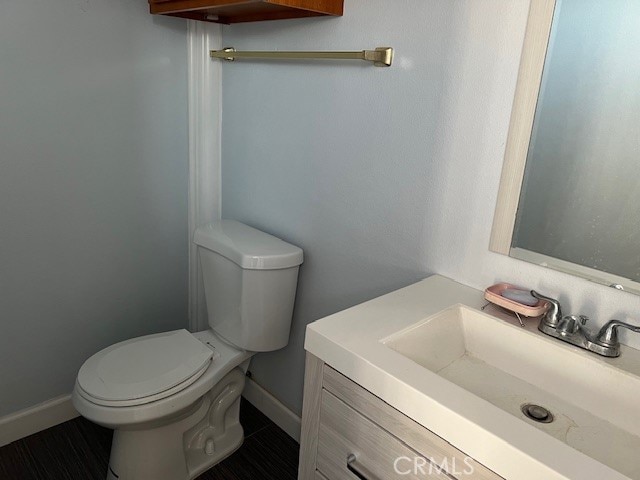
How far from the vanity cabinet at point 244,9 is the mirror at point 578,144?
1.93 ft

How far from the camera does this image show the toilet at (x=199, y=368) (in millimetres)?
1477

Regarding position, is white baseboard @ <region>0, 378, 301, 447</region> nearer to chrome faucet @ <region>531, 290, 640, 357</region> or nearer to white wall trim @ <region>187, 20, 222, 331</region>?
white wall trim @ <region>187, 20, 222, 331</region>

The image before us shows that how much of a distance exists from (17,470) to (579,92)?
6.63ft

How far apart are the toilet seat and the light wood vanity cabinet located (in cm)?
53

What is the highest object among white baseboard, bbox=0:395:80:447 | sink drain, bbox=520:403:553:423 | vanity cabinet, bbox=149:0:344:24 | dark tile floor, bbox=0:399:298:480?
vanity cabinet, bbox=149:0:344:24

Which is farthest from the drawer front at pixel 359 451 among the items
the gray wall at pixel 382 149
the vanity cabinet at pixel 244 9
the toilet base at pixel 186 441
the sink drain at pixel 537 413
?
the vanity cabinet at pixel 244 9

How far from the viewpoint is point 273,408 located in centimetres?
201

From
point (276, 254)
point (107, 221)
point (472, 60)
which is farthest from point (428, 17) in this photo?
point (107, 221)

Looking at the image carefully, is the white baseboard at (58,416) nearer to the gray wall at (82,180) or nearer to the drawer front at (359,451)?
the gray wall at (82,180)

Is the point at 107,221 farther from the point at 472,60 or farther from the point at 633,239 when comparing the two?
the point at 633,239

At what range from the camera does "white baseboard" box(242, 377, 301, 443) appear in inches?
75.6

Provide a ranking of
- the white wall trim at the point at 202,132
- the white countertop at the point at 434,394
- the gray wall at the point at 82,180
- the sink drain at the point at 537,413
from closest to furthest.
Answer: the white countertop at the point at 434,394
the sink drain at the point at 537,413
the gray wall at the point at 82,180
the white wall trim at the point at 202,132

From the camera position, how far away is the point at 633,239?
103 centimetres

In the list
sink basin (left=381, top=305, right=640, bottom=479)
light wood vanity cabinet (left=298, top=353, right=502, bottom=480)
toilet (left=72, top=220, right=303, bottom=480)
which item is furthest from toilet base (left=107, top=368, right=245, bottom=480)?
sink basin (left=381, top=305, right=640, bottom=479)
